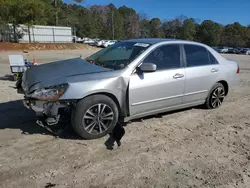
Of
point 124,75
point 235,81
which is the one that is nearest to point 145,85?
point 124,75

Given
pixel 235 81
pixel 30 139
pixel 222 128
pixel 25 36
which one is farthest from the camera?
pixel 25 36

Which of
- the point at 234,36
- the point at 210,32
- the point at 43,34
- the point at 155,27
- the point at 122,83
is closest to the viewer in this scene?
the point at 122,83

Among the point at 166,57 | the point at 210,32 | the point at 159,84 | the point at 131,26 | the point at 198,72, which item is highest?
the point at 131,26

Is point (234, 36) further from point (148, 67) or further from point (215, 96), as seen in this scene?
point (148, 67)

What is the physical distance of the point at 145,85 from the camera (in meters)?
4.28

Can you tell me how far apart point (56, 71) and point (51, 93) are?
0.58 meters

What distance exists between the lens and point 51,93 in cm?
364

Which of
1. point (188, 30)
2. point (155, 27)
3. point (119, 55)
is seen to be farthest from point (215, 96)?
point (155, 27)

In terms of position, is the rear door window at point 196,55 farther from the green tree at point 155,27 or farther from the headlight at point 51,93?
the green tree at point 155,27

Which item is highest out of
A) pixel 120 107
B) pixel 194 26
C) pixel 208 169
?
pixel 194 26

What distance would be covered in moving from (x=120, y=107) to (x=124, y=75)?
1.80 ft

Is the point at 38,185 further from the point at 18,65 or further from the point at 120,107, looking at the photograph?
the point at 18,65

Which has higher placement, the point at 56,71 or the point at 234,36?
the point at 234,36

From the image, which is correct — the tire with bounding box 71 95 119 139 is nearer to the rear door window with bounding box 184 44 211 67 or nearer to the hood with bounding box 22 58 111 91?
the hood with bounding box 22 58 111 91
